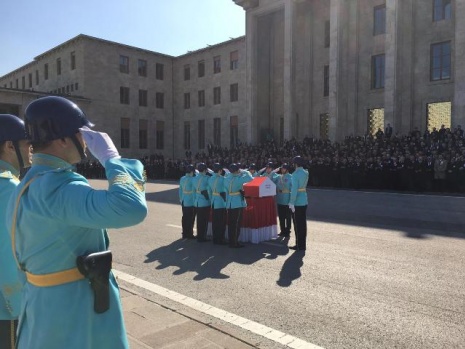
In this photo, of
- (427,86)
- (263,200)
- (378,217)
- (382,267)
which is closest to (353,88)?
(427,86)

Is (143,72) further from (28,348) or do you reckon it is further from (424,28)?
(28,348)

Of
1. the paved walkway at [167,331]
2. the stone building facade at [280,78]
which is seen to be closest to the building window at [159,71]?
the stone building facade at [280,78]

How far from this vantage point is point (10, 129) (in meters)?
2.84

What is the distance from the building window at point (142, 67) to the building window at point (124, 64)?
1.58 metres

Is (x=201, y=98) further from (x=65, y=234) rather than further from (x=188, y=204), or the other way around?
(x=65, y=234)

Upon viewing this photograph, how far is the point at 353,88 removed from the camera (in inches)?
1310

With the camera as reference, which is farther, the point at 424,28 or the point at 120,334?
the point at 424,28

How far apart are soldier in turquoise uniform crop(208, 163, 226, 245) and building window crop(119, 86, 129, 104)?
42.2 m

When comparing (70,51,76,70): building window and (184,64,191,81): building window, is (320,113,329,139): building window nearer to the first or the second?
(184,64,191,81): building window

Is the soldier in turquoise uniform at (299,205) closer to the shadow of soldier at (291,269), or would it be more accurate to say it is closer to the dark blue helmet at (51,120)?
the shadow of soldier at (291,269)

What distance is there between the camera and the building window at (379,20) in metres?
32.1

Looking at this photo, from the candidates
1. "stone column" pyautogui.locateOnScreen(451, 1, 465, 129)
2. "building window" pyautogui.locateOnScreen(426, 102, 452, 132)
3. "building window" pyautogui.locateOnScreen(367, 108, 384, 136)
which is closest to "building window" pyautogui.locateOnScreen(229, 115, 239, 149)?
"building window" pyautogui.locateOnScreen(367, 108, 384, 136)

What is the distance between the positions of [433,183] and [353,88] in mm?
15402

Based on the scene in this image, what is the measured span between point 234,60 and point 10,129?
45230 mm
